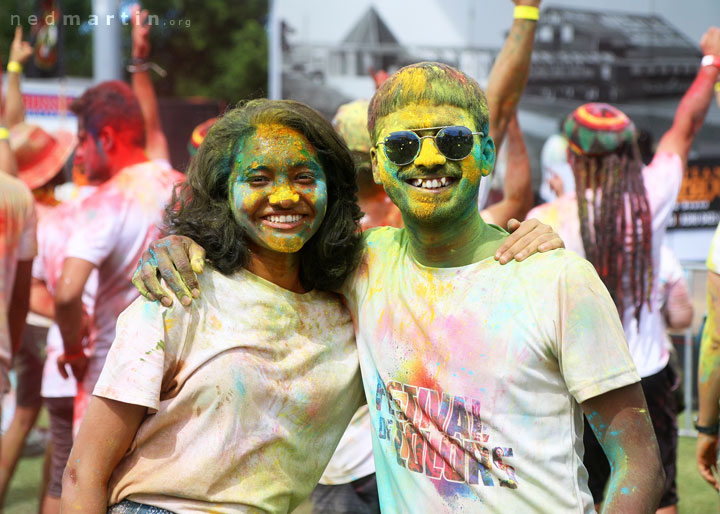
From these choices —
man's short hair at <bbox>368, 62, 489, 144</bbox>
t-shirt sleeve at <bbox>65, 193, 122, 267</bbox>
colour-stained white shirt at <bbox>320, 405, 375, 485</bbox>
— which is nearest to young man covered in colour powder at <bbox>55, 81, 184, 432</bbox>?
t-shirt sleeve at <bbox>65, 193, 122, 267</bbox>

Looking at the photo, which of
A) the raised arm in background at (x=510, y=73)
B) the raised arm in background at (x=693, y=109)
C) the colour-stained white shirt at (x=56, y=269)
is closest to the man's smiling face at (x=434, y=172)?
the raised arm in background at (x=510, y=73)

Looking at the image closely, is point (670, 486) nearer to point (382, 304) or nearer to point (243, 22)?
point (382, 304)

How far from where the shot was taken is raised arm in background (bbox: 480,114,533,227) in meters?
3.56

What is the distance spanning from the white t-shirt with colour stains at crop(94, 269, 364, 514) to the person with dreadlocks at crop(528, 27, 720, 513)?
2225 mm

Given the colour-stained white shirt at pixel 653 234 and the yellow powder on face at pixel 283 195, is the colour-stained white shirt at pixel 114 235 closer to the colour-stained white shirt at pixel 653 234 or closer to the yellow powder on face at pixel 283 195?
the colour-stained white shirt at pixel 653 234

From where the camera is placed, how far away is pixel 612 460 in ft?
6.13

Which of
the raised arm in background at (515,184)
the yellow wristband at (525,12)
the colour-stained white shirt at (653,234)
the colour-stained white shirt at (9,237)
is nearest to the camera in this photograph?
the yellow wristband at (525,12)

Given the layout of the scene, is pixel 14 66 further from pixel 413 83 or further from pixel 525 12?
pixel 413 83

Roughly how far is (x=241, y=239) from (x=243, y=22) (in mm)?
29201

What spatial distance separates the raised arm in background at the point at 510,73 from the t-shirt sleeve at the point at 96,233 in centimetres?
201

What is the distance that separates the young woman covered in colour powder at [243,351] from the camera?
200 cm

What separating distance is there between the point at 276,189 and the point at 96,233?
2.18 meters

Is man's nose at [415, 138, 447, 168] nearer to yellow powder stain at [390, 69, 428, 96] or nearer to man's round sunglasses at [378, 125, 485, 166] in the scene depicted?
man's round sunglasses at [378, 125, 485, 166]

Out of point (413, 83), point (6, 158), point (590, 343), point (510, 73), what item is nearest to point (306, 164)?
point (413, 83)
